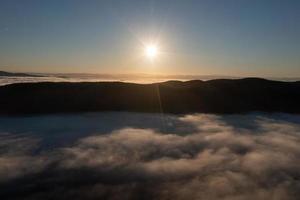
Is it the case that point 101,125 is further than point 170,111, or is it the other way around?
point 170,111

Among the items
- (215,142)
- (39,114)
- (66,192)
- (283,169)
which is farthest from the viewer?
(39,114)

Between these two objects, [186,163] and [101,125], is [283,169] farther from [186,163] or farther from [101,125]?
[101,125]

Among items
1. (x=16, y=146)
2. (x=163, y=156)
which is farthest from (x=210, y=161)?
(x=16, y=146)

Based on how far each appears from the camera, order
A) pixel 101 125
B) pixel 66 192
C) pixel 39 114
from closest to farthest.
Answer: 1. pixel 66 192
2. pixel 101 125
3. pixel 39 114

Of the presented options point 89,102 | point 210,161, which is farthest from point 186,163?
point 89,102

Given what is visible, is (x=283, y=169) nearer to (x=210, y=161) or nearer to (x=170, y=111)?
(x=210, y=161)

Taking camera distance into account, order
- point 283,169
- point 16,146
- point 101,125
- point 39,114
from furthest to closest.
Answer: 1. point 39,114
2. point 101,125
3. point 16,146
4. point 283,169
